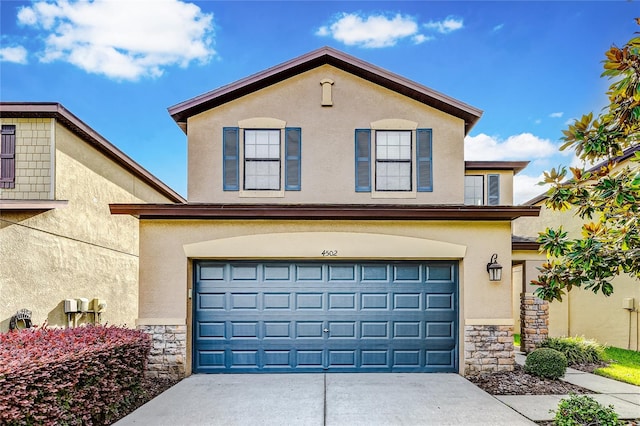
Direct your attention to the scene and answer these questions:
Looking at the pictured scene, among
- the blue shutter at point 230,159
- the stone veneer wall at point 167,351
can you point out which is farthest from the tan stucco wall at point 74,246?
the blue shutter at point 230,159

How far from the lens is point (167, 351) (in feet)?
28.7

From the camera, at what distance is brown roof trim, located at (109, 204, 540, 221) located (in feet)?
28.8

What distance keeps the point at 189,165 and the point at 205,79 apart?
6.56m

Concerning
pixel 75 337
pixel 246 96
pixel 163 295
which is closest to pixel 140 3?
pixel 246 96

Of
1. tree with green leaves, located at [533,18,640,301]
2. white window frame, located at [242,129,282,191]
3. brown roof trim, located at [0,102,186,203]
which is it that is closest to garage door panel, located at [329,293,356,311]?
white window frame, located at [242,129,282,191]

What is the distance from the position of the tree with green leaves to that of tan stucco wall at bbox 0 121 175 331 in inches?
404

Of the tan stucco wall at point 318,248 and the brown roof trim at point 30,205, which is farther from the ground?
the brown roof trim at point 30,205

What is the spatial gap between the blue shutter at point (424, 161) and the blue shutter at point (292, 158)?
283cm

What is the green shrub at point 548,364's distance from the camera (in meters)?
8.34

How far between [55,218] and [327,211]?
678 cm

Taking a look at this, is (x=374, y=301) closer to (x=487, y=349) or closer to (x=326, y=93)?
(x=487, y=349)

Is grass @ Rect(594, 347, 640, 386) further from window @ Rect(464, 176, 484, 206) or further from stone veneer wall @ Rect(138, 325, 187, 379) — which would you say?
stone veneer wall @ Rect(138, 325, 187, 379)

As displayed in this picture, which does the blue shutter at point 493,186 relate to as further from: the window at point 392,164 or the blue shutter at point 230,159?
the blue shutter at point 230,159

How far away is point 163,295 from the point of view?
29.1 ft
